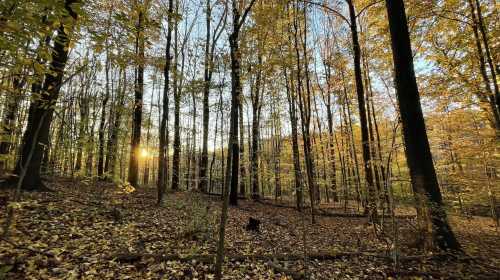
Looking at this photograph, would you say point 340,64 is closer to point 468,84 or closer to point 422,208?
point 468,84

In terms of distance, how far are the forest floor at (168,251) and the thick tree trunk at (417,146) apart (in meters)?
0.50

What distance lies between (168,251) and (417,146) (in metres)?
6.59

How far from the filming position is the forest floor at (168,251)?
12.9 feet

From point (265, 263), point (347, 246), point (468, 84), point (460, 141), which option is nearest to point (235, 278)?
point (265, 263)

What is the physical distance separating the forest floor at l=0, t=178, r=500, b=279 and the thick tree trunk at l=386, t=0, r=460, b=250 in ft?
1.64

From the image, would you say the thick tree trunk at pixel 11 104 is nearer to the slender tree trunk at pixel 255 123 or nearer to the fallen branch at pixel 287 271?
the fallen branch at pixel 287 271

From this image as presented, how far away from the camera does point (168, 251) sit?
495 centimetres

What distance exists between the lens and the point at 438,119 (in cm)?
1551

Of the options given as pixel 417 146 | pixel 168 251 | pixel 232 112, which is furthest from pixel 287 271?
pixel 417 146

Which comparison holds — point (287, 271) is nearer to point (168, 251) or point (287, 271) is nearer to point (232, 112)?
point (168, 251)

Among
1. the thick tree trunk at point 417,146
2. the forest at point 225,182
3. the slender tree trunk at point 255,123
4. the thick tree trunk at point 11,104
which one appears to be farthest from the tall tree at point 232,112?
the slender tree trunk at point 255,123

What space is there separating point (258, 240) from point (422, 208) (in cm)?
416

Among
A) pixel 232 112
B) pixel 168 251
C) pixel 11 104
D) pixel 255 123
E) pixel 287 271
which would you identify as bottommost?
pixel 287 271

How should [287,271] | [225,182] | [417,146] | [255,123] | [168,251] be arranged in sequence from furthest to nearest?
[255,123], [417,146], [168,251], [287,271], [225,182]
